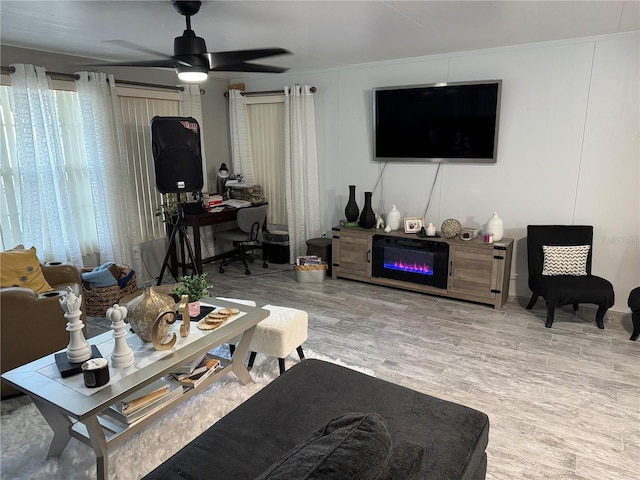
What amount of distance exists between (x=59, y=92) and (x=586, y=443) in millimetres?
4776

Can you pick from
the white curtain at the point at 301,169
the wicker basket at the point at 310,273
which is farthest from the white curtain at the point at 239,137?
the wicker basket at the point at 310,273

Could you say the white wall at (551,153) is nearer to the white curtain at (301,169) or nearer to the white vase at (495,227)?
the white vase at (495,227)

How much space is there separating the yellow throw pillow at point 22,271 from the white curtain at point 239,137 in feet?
9.52

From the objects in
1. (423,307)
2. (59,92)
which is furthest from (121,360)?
(59,92)

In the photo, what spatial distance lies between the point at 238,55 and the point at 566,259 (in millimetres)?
3114

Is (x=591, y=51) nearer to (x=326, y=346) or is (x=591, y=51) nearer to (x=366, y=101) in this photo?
(x=366, y=101)

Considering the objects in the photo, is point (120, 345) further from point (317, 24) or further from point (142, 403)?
point (317, 24)

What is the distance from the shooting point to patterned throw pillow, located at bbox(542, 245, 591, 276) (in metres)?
3.66

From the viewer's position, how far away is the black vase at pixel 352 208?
4.73 metres

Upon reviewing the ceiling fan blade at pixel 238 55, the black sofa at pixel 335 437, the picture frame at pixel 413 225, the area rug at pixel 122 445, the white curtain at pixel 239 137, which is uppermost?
the ceiling fan blade at pixel 238 55

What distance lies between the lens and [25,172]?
3.58 m

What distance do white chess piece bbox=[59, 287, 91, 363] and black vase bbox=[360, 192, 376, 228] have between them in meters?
3.11

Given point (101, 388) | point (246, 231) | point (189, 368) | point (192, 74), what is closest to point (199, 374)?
point (189, 368)

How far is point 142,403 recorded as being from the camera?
2.01 meters
